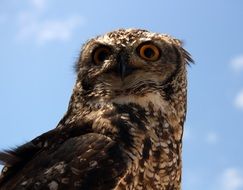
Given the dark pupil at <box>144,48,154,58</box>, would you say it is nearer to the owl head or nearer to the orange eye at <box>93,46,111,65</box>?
the owl head

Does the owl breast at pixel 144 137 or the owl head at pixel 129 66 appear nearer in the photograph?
the owl breast at pixel 144 137

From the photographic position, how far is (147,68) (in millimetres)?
7086

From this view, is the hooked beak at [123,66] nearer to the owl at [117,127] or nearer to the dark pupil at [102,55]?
the owl at [117,127]

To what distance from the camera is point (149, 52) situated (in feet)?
23.7

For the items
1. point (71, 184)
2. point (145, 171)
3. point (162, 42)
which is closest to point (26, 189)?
point (71, 184)

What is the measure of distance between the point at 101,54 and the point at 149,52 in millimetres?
413

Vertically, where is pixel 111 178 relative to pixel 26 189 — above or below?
Result: above

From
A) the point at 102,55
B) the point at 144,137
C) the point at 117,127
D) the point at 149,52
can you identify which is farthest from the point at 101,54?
the point at 144,137

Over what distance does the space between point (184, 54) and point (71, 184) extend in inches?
82.8

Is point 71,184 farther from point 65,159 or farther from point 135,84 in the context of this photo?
point 135,84

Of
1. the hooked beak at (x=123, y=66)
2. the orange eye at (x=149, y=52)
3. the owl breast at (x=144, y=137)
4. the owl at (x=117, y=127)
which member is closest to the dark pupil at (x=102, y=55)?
the owl at (x=117, y=127)

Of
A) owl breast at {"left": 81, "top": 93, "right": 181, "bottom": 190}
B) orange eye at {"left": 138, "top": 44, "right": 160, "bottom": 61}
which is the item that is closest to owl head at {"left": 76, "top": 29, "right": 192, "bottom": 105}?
orange eye at {"left": 138, "top": 44, "right": 160, "bottom": 61}

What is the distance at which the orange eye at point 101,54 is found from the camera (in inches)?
283

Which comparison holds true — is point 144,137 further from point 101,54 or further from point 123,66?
point 101,54
